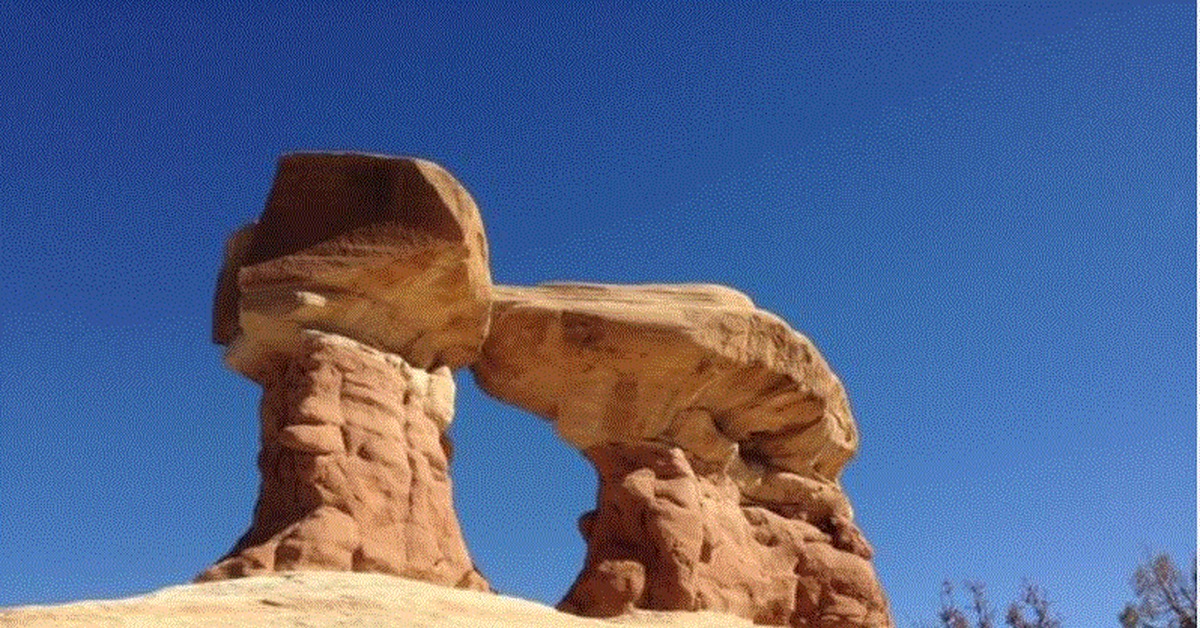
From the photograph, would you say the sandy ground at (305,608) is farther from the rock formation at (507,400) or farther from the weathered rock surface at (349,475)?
the rock formation at (507,400)

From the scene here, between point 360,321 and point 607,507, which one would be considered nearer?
point 360,321

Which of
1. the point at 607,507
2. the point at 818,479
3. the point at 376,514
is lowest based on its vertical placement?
the point at 376,514

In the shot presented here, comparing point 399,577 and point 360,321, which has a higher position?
point 360,321

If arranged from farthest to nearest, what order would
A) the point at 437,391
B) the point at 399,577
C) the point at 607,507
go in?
the point at 607,507 < the point at 437,391 < the point at 399,577

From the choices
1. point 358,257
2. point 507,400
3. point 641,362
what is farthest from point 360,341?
point 641,362

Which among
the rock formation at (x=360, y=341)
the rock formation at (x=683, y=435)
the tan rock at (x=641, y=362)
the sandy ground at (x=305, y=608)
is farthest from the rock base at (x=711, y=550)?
the sandy ground at (x=305, y=608)

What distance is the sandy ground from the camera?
46.0 feet

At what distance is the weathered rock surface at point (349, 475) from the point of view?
19.0 metres

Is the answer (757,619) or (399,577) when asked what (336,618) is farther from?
(757,619)

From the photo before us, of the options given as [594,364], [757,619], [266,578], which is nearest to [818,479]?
[757,619]

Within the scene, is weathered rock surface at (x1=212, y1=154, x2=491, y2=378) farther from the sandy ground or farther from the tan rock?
the sandy ground

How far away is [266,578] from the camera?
17.1 m

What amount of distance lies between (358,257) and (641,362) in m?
6.73

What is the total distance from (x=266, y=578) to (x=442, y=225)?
6.89 metres
